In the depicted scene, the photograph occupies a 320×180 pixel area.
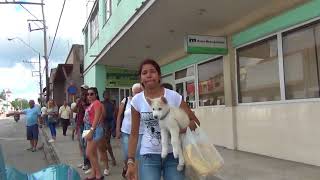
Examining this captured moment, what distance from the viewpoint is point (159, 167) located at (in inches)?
157

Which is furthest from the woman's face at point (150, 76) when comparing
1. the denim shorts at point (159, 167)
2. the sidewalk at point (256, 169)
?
the sidewalk at point (256, 169)

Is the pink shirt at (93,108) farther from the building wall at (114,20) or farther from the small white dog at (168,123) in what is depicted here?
the building wall at (114,20)

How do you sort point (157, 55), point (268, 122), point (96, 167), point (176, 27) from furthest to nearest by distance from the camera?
point (157, 55), point (176, 27), point (268, 122), point (96, 167)

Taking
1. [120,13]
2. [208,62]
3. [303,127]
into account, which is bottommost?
[303,127]

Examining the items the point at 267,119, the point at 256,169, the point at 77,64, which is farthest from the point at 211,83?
the point at 77,64

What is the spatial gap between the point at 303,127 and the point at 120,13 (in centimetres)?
962

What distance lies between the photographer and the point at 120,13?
17078 millimetres

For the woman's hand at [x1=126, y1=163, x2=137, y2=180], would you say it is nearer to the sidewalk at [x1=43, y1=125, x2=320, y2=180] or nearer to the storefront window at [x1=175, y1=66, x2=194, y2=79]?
the sidewalk at [x1=43, y1=125, x2=320, y2=180]

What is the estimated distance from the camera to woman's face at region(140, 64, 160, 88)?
4012 millimetres

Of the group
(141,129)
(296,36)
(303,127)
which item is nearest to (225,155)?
(303,127)

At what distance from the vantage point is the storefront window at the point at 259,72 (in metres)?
10.5

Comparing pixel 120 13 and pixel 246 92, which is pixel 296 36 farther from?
pixel 120 13

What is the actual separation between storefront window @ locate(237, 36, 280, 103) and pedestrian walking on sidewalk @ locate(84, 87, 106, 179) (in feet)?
14.1

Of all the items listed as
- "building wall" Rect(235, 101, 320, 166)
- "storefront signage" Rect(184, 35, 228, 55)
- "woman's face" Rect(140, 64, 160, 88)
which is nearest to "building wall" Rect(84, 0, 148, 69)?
"storefront signage" Rect(184, 35, 228, 55)
